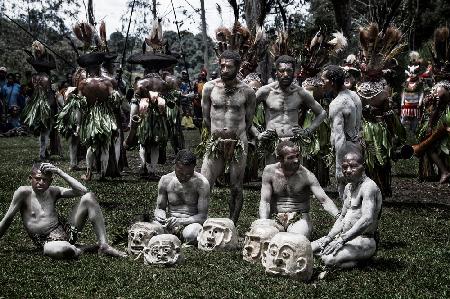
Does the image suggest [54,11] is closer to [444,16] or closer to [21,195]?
[444,16]

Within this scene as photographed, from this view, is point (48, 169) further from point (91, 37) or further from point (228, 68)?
point (91, 37)

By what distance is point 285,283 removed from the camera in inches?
211

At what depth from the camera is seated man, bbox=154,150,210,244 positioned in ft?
21.8

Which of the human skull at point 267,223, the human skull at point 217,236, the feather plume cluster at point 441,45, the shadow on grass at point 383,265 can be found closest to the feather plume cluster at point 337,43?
the feather plume cluster at point 441,45

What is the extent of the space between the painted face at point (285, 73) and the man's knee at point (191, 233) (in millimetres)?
1743

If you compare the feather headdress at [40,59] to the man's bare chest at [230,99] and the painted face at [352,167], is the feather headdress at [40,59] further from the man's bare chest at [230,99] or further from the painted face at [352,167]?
the painted face at [352,167]

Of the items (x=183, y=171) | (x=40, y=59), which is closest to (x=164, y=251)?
(x=183, y=171)

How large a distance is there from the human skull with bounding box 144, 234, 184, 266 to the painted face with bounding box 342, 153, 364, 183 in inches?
60.4

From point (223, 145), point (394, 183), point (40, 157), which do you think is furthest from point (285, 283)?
point (40, 157)

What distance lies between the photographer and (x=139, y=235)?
624 cm

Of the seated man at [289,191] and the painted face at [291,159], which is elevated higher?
the painted face at [291,159]

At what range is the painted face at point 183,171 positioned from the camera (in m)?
6.61

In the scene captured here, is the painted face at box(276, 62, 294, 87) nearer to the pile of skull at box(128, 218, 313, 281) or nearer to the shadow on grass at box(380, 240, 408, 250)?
the pile of skull at box(128, 218, 313, 281)

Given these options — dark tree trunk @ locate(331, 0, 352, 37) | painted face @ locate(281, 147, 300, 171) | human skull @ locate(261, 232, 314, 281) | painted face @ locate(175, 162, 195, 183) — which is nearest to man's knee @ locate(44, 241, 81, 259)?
painted face @ locate(175, 162, 195, 183)
